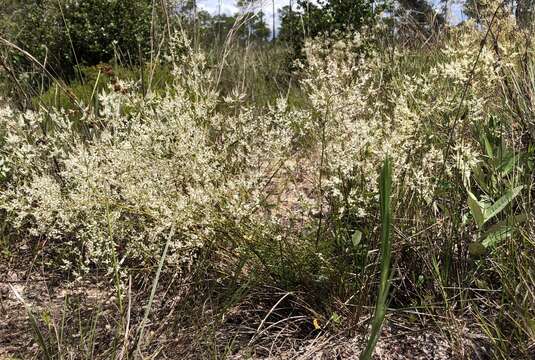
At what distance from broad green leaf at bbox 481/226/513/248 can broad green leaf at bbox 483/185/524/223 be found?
0.05 meters

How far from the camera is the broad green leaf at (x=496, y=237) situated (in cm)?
159

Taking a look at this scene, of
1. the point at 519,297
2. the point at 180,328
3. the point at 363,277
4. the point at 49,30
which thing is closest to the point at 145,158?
the point at 180,328

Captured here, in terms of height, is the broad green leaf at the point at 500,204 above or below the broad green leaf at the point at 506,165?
below

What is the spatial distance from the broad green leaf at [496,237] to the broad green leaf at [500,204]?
0.16 ft

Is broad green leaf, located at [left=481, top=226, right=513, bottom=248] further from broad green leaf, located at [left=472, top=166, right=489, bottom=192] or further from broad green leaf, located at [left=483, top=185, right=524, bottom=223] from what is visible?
broad green leaf, located at [left=472, top=166, right=489, bottom=192]

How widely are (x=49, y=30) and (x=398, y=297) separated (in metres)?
6.81

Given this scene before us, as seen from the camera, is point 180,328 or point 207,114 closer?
point 180,328

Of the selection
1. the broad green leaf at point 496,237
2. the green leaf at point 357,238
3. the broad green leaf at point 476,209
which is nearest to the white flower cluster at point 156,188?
the green leaf at point 357,238

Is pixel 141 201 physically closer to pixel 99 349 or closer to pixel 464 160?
pixel 99 349

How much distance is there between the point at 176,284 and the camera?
1.95 m

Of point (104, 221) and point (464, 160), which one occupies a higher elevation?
point (464, 160)

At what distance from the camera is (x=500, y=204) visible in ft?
5.33

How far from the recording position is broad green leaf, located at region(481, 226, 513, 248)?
5.20 ft

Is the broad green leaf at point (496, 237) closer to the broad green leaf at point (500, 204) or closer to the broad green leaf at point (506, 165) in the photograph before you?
the broad green leaf at point (500, 204)
